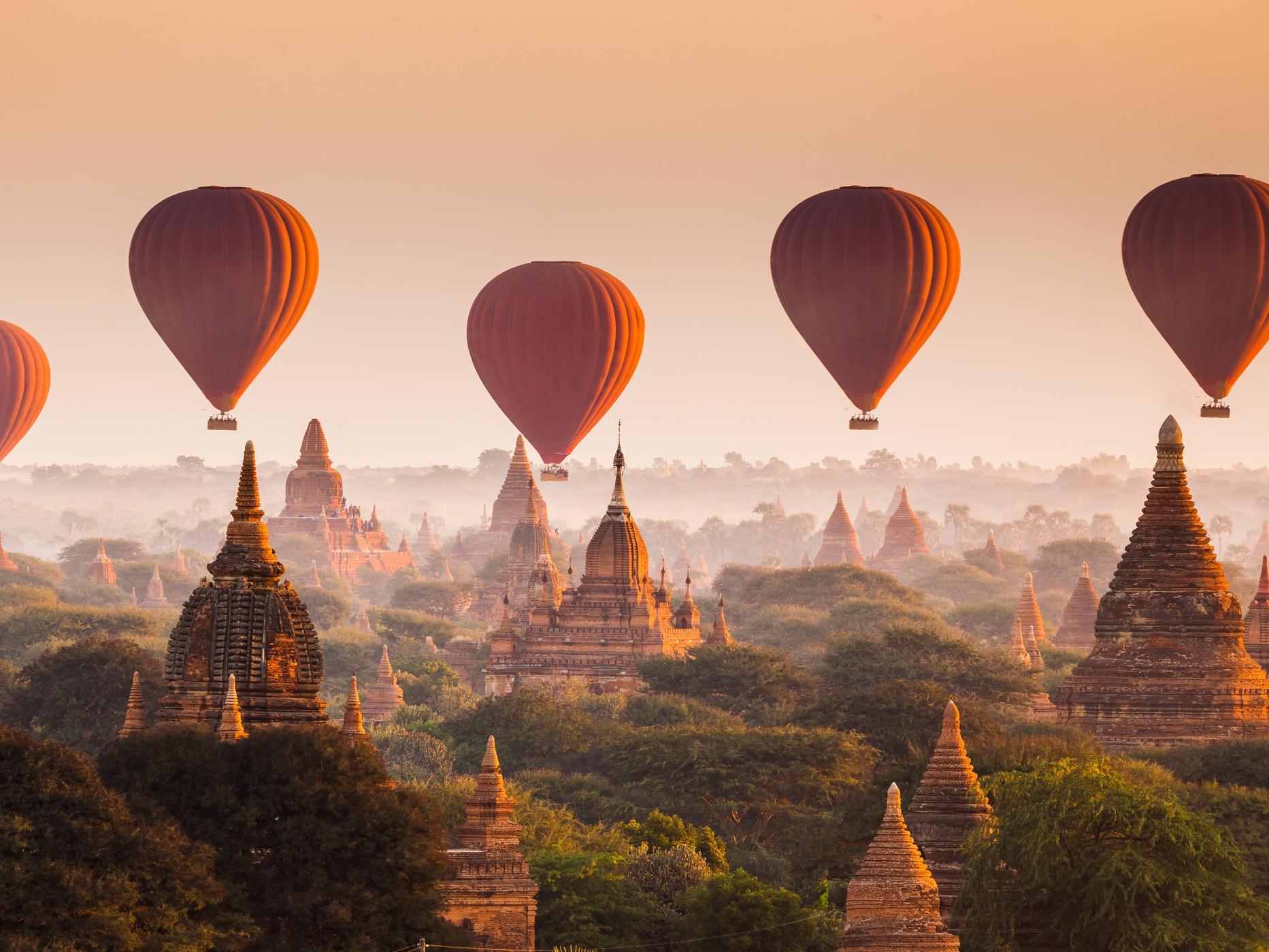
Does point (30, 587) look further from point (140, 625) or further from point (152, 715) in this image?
point (152, 715)

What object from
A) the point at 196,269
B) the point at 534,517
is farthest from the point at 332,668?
the point at 196,269

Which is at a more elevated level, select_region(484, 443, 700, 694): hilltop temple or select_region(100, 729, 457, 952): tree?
select_region(484, 443, 700, 694): hilltop temple

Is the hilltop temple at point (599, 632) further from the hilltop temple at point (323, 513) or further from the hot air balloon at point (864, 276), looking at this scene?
the hilltop temple at point (323, 513)

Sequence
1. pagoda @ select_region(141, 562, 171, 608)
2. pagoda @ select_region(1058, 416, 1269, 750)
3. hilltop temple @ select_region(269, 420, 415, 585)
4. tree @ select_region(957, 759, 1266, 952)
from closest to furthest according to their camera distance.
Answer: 1. tree @ select_region(957, 759, 1266, 952)
2. pagoda @ select_region(1058, 416, 1269, 750)
3. pagoda @ select_region(141, 562, 171, 608)
4. hilltop temple @ select_region(269, 420, 415, 585)

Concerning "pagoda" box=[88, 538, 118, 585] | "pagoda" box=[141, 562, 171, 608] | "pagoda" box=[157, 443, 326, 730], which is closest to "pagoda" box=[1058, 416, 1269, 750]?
"pagoda" box=[157, 443, 326, 730]

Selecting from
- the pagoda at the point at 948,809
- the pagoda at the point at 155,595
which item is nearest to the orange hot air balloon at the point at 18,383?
the pagoda at the point at 155,595

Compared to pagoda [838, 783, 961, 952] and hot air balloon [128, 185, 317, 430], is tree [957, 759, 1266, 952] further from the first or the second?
hot air balloon [128, 185, 317, 430]
